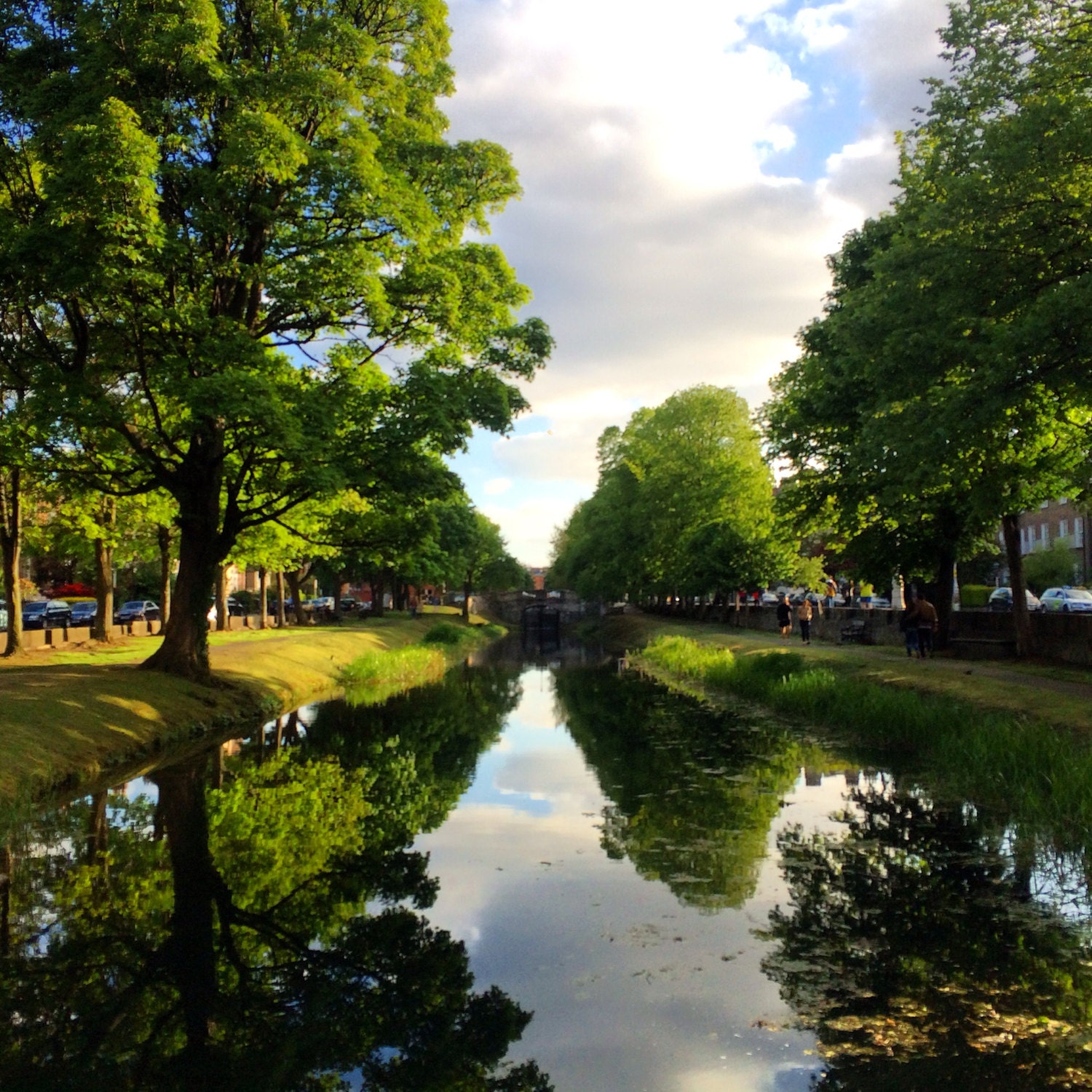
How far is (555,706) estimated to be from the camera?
29297 millimetres

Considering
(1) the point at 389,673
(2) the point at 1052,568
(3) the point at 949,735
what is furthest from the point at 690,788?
(2) the point at 1052,568

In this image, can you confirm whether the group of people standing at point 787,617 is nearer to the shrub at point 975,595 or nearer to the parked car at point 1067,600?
the parked car at point 1067,600

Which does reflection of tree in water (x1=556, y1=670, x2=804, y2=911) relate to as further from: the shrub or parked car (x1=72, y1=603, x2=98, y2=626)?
the shrub

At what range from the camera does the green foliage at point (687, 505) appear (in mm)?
51750

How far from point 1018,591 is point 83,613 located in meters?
49.8

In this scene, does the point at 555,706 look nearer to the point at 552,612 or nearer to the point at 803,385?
the point at 803,385

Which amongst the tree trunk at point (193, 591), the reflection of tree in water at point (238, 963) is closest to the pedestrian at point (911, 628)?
the tree trunk at point (193, 591)

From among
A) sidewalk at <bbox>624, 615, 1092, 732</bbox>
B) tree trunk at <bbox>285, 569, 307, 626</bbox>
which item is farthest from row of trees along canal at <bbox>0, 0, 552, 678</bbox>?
tree trunk at <bbox>285, 569, 307, 626</bbox>

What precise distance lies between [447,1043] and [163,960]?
8.75 ft

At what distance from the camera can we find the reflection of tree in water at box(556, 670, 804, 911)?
34.6ft

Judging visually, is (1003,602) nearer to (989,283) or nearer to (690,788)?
(989,283)

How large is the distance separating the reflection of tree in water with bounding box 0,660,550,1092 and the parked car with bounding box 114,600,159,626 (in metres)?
45.6

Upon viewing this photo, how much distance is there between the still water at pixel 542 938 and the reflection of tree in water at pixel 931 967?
29 millimetres

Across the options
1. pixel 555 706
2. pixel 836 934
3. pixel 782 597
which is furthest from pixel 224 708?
pixel 782 597
